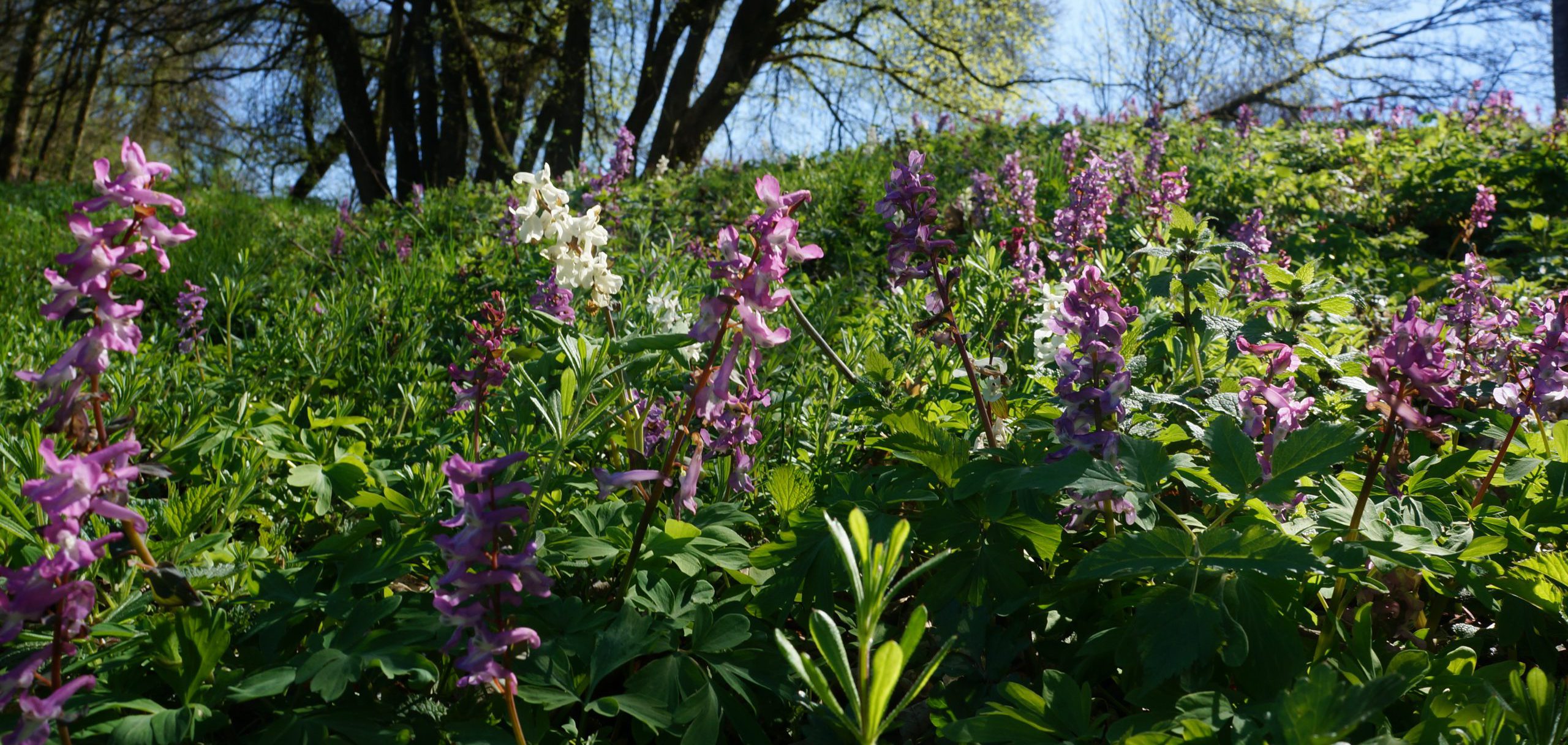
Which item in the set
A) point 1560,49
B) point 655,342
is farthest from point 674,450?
point 1560,49

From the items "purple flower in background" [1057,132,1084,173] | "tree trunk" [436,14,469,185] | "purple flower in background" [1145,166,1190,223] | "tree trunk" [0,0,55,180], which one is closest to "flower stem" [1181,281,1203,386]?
"purple flower in background" [1145,166,1190,223]

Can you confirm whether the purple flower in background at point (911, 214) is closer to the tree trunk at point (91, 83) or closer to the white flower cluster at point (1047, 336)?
the white flower cluster at point (1047, 336)

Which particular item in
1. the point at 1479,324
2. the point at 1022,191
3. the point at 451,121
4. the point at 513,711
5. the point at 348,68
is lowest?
the point at 513,711

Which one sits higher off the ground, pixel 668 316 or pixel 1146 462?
pixel 668 316

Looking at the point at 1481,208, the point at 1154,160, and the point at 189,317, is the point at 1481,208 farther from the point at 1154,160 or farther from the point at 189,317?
the point at 189,317

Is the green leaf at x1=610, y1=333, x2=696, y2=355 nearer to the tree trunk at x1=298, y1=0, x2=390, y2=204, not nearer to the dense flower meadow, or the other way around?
the dense flower meadow

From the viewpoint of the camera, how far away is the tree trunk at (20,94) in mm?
14498

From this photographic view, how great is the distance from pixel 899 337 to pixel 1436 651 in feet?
6.73

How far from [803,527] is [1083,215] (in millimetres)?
2598

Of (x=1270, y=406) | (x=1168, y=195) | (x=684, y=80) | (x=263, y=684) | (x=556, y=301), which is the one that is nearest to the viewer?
(x=263, y=684)

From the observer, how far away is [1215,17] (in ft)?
46.5

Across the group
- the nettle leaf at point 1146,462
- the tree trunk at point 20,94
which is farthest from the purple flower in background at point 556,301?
the tree trunk at point 20,94

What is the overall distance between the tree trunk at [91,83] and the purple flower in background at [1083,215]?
15654 mm

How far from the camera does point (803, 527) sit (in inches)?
65.0
